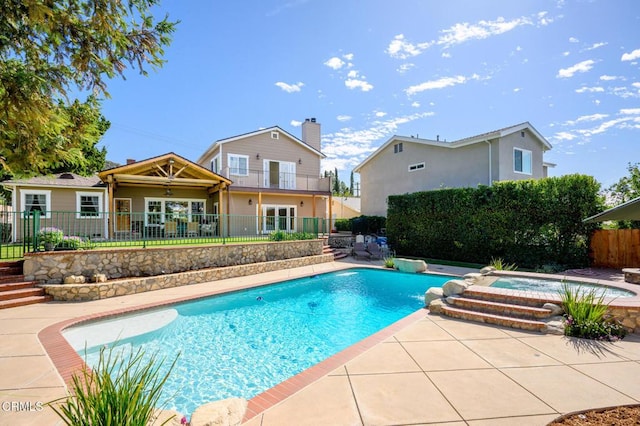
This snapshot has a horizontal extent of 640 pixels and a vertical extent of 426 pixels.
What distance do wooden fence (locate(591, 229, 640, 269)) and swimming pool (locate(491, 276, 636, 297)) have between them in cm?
518

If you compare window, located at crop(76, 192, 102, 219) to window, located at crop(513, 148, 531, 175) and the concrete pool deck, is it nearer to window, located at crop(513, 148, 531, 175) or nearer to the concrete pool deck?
the concrete pool deck

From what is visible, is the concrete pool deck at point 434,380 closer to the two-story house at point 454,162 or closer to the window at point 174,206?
the window at point 174,206

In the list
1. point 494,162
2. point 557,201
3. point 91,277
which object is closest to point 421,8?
point 557,201

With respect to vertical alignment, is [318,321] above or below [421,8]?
below

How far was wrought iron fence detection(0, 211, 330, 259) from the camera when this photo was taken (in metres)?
9.43

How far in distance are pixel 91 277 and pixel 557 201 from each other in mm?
17262

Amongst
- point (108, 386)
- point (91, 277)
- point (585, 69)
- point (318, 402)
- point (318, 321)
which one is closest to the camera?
point (108, 386)

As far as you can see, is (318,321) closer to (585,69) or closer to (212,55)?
(212,55)

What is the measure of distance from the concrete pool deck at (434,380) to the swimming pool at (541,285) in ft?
8.33

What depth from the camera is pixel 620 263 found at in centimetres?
1157

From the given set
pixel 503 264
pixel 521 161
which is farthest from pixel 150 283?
pixel 521 161

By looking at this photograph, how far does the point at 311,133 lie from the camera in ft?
80.8

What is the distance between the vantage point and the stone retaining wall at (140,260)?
8.70 meters

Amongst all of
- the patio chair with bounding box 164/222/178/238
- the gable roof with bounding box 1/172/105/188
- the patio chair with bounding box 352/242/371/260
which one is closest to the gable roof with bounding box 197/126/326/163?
the patio chair with bounding box 164/222/178/238
